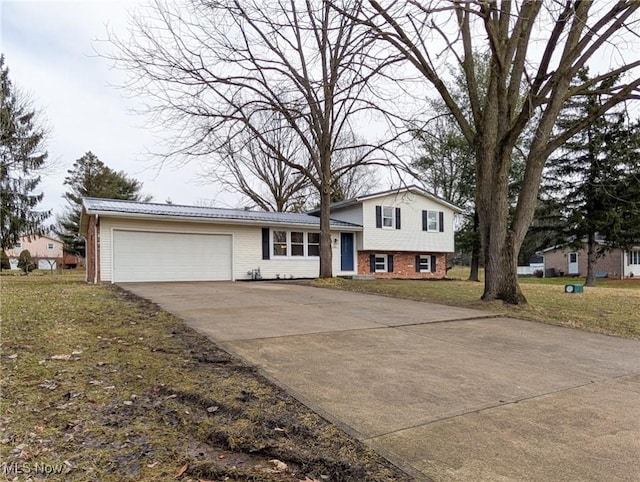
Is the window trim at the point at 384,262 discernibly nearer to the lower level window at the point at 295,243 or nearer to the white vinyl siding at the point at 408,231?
the white vinyl siding at the point at 408,231

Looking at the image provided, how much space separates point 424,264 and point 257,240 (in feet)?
34.4

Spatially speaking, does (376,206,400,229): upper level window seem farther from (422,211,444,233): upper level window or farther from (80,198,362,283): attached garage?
(422,211,444,233): upper level window

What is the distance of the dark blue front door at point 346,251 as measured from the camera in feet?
68.6

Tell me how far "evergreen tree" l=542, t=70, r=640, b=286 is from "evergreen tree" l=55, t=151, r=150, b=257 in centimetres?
3393

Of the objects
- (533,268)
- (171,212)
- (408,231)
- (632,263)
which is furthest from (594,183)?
(533,268)

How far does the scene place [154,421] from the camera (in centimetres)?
288

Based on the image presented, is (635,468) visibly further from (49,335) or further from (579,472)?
(49,335)

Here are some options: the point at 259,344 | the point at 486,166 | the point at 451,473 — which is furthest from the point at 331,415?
the point at 486,166

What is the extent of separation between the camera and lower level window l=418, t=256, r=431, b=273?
23.9 meters

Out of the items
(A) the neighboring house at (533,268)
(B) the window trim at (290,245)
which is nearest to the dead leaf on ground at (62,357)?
(B) the window trim at (290,245)

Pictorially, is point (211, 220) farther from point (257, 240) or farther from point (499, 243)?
point (499, 243)

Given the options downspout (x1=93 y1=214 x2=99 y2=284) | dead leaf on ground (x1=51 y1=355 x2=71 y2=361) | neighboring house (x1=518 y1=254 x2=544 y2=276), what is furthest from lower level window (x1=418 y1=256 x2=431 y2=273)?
neighboring house (x1=518 y1=254 x2=544 y2=276)

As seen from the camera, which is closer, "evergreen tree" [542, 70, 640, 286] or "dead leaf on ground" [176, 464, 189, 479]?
"dead leaf on ground" [176, 464, 189, 479]

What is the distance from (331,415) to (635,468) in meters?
1.86
